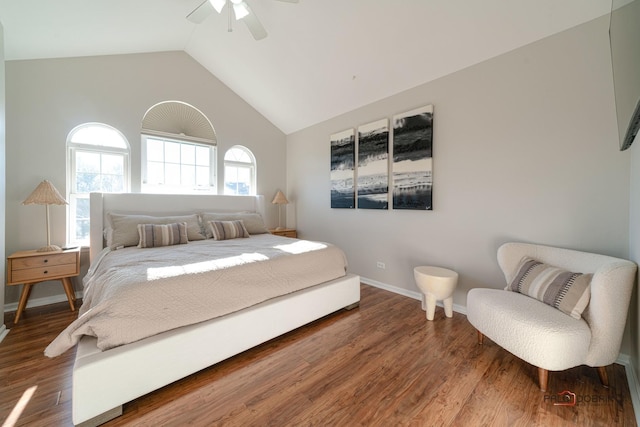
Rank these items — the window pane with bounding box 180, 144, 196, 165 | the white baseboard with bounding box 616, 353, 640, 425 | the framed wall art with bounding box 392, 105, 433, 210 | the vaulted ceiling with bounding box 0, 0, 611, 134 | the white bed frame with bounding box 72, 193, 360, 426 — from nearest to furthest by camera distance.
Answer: the white bed frame with bounding box 72, 193, 360, 426 < the white baseboard with bounding box 616, 353, 640, 425 < the vaulted ceiling with bounding box 0, 0, 611, 134 < the framed wall art with bounding box 392, 105, 433, 210 < the window pane with bounding box 180, 144, 196, 165

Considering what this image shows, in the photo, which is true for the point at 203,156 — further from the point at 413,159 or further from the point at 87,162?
the point at 413,159

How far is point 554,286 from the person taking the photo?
170 cm

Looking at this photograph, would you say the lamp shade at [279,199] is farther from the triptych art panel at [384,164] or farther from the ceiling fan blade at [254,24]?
the ceiling fan blade at [254,24]

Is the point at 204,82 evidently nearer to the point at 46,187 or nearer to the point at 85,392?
the point at 46,187

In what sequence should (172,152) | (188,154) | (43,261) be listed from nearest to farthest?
(43,261), (172,152), (188,154)

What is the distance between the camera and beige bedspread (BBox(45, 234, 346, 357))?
1.38 meters

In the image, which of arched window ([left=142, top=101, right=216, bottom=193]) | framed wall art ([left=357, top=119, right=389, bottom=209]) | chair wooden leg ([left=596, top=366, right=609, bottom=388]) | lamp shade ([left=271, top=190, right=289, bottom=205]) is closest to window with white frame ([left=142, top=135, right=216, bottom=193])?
arched window ([left=142, top=101, right=216, bottom=193])

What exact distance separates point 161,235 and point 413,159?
3037mm

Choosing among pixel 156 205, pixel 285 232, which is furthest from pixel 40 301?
pixel 285 232

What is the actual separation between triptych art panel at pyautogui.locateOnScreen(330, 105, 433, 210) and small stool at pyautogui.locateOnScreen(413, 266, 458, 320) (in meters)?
0.78

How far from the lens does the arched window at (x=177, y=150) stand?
349 centimetres

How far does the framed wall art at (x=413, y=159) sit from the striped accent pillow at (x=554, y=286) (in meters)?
1.09

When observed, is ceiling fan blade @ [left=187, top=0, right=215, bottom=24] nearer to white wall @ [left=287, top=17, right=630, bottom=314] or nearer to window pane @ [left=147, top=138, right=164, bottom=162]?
window pane @ [left=147, top=138, right=164, bottom=162]

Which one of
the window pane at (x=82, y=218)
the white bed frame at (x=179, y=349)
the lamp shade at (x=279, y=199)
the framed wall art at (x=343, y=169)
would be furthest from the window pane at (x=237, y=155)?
the white bed frame at (x=179, y=349)
